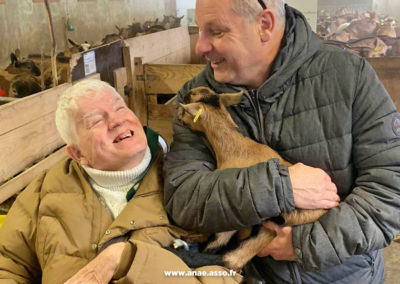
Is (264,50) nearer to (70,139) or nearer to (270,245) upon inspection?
(270,245)

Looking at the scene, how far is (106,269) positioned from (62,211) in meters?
0.40

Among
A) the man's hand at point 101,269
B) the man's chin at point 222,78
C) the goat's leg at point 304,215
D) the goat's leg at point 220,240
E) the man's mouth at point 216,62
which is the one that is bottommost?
the goat's leg at point 220,240

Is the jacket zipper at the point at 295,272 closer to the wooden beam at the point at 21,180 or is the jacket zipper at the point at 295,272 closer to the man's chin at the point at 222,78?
the man's chin at the point at 222,78

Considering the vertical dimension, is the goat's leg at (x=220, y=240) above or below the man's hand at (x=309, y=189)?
below

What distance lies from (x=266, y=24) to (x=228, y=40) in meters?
0.17

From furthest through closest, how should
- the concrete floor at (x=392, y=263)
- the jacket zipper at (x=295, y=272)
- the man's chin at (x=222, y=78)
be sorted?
the concrete floor at (x=392, y=263)
the man's chin at (x=222, y=78)
the jacket zipper at (x=295, y=272)

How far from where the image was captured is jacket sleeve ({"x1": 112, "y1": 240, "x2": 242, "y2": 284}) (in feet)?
4.77

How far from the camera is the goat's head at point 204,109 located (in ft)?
6.02

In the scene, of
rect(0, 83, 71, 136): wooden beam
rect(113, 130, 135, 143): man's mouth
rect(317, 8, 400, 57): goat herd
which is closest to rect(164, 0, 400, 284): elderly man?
rect(113, 130, 135, 143): man's mouth

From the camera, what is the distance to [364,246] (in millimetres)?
1524

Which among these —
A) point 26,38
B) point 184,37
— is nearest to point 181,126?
point 26,38

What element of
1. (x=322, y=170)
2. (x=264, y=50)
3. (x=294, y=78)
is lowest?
(x=322, y=170)

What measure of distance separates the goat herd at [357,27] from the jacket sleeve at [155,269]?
4.11 meters

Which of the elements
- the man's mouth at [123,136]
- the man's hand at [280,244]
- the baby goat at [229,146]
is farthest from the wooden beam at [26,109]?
the man's hand at [280,244]
